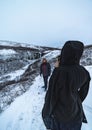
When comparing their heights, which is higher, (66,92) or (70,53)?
(70,53)

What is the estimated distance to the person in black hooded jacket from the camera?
218 centimetres

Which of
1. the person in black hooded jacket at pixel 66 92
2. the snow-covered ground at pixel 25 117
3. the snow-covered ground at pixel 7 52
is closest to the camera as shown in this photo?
the person in black hooded jacket at pixel 66 92

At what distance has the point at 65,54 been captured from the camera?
7.48ft

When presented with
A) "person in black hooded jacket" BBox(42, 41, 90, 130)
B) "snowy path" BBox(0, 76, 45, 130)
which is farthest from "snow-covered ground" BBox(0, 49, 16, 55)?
"person in black hooded jacket" BBox(42, 41, 90, 130)

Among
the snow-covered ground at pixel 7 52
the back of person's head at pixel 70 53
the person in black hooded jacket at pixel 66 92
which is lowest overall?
the snow-covered ground at pixel 7 52

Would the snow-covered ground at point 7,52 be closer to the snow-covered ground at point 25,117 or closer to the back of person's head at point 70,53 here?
the snow-covered ground at point 25,117

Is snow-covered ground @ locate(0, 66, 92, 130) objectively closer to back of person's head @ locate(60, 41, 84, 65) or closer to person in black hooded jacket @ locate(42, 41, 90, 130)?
person in black hooded jacket @ locate(42, 41, 90, 130)

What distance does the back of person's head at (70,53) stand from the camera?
2255 millimetres

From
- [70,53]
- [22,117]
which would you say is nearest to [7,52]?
[22,117]

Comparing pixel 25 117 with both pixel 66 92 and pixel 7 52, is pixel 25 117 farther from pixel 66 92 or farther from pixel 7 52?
pixel 7 52

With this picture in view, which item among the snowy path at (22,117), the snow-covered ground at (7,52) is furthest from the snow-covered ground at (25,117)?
the snow-covered ground at (7,52)

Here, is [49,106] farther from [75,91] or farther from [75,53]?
[75,53]

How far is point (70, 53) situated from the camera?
7.43 ft

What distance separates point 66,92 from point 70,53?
0.52 m
